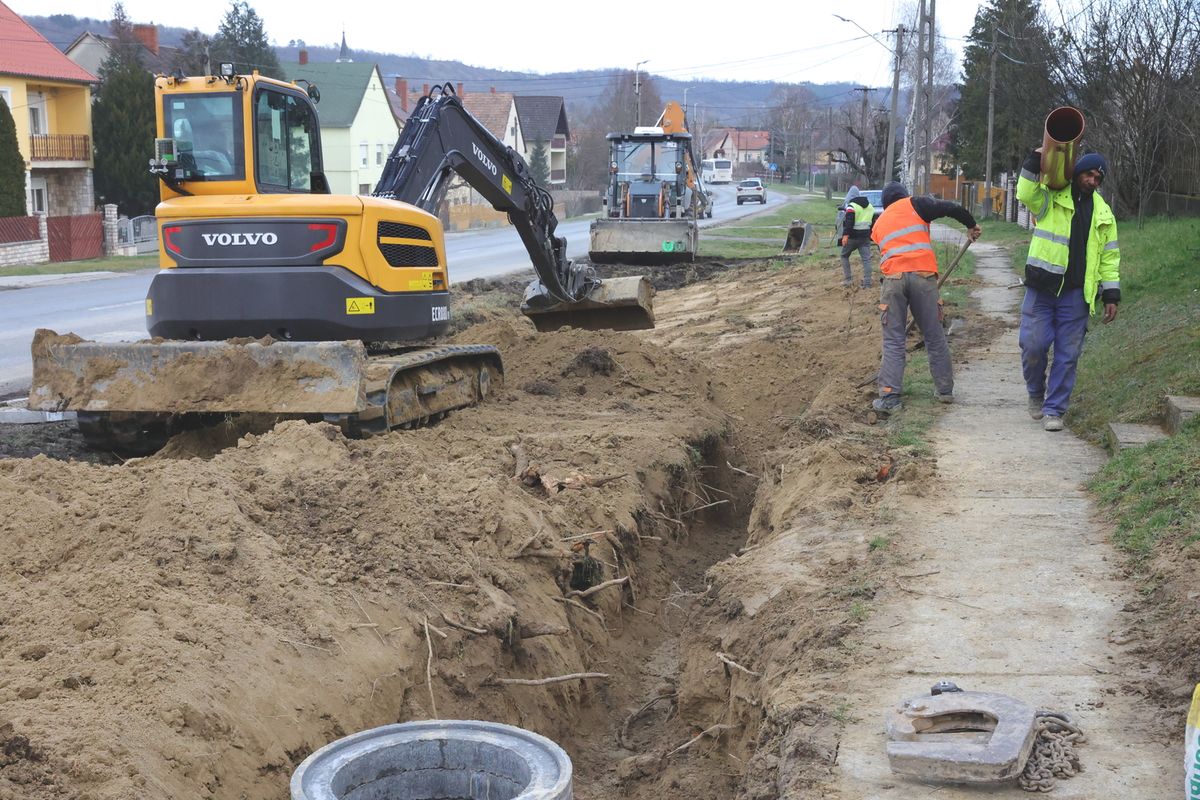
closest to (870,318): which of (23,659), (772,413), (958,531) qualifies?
(772,413)

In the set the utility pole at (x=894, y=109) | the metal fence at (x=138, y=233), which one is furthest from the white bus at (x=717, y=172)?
the metal fence at (x=138, y=233)

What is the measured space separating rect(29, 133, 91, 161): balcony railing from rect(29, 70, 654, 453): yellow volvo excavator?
1388 inches

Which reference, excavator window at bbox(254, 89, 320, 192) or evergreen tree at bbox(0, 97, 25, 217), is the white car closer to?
evergreen tree at bbox(0, 97, 25, 217)

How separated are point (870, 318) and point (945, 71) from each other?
8800 cm

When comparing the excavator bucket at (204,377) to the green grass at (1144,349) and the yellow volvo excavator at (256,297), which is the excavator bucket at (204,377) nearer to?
the yellow volvo excavator at (256,297)

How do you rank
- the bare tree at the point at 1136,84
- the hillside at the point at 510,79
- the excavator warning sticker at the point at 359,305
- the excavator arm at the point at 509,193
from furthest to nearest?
the hillside at the point at 510,79 < the bare tree at the point at 1136,84 < the excavator arm at the point at 509,193 < the excavator warning sticker at the point at 359,305

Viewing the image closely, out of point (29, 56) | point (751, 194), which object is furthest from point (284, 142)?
point (751, 194)

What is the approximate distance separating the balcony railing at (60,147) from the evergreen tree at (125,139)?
72 centimetres

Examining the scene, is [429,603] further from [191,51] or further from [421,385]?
[191,51]

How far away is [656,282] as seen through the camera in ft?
81.3

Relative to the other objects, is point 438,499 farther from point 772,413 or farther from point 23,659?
point 772,413

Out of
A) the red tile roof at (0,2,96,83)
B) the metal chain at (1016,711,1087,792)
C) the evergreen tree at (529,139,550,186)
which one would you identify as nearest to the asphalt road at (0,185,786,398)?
the metal chain at (1016,711,1087,792)

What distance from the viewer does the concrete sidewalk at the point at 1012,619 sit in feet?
13.2

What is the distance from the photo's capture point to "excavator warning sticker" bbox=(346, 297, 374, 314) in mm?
8906
